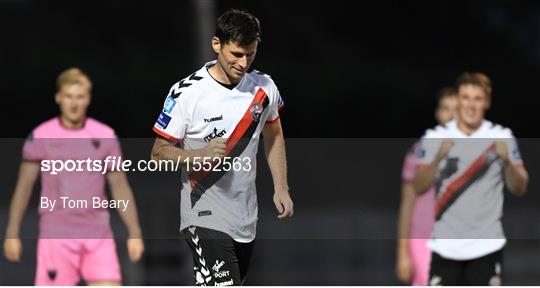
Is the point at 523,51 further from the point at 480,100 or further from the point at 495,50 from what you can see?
the point at 480,100

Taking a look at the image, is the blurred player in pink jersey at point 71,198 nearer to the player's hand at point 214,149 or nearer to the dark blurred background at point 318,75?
the player's hand at point 214,149

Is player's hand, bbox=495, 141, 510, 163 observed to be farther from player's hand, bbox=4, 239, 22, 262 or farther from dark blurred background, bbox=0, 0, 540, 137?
dark blurred background, bbox=0, 0, 540, 137

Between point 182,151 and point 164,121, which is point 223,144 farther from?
point 164,121

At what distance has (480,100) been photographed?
30.8 ft

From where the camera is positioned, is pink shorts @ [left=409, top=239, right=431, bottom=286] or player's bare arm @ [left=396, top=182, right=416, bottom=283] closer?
player's bare arm @ [left=396, top=182, right=416, bottom=283]

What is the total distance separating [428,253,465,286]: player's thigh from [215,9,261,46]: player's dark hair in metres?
2.87

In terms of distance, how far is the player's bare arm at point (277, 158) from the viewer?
7619mm

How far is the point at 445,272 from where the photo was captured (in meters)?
9.42

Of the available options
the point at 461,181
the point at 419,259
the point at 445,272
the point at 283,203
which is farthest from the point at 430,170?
the point at 283,203

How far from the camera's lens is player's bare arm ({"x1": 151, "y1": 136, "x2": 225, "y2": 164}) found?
7102 mm

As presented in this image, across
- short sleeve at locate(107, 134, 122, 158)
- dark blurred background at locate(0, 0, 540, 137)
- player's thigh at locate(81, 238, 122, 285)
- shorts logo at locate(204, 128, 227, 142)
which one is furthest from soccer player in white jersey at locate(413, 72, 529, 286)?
dark blurred background at locate(0, 0, 540, 137)

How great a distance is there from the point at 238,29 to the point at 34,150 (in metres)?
2.77

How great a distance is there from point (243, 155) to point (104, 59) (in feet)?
42.0

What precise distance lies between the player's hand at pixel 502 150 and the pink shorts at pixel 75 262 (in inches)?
111
